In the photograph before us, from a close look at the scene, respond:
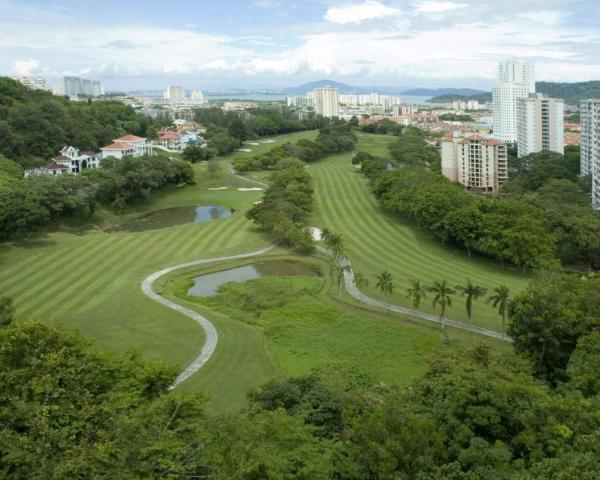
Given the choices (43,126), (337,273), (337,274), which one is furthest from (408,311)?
(43,126)

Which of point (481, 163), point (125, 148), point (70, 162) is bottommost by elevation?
point (481, 163)

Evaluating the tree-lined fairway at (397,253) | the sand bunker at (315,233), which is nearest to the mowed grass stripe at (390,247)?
the tree-lined fairway at (397,253)

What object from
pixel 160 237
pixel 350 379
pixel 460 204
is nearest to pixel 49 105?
pixel 160 237

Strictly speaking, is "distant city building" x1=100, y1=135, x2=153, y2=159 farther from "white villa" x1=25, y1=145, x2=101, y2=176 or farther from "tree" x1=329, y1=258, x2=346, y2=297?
"tree" x1=329, y1=258, x2=346, y2=297

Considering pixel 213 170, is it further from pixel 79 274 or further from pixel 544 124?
pixel 544 124

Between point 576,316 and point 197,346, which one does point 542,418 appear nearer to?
point 576,316

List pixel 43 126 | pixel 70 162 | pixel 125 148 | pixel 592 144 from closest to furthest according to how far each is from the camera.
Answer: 1. pixel 70 162
2. pixel 592 144
3. pixel 43 126
4. pixel 125 148

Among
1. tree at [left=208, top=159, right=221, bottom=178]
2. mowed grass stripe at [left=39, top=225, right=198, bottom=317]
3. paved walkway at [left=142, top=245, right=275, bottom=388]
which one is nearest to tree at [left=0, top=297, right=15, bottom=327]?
paved walkway at [left=142, top=245, right=275, bottom=388]
